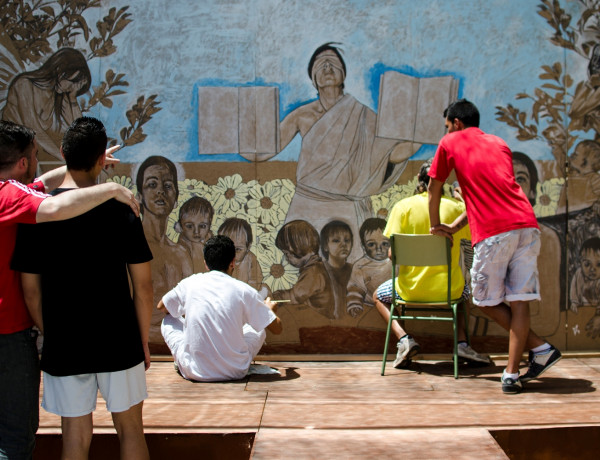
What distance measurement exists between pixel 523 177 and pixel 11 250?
11.7 feet

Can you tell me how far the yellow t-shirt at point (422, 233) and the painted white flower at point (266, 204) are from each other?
849 millimetres

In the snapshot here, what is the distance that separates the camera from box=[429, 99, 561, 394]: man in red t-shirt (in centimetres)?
363

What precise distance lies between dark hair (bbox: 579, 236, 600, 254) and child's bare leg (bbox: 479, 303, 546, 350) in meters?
1.21

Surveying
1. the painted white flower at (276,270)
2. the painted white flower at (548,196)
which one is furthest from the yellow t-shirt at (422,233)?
the painted white flower at (276,270)

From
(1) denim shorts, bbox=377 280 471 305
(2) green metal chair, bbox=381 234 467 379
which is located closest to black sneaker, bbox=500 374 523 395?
(2) green metal chair, bbox=381 234 467 379

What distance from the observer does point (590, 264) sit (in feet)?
15.3

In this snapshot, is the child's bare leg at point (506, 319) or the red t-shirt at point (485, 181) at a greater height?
the red t-shirt at point (485, 181)

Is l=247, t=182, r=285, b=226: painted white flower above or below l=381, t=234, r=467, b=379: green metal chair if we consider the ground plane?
above

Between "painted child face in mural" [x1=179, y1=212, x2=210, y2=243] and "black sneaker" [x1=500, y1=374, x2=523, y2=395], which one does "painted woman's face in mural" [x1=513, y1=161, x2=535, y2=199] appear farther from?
"painted child face in mural" [x1=179, y1=212, x2=210, y2=243]

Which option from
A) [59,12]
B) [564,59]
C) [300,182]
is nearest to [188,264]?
[300,182]

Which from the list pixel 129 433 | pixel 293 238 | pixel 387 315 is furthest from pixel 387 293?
pixel 129 433

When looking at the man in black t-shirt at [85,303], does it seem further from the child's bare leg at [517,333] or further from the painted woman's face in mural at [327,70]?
the painted woman's face in mural at [327,70]

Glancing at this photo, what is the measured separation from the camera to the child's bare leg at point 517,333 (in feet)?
11.8

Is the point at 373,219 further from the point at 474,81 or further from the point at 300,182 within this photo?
the point at 474,81
